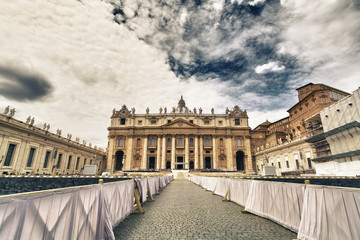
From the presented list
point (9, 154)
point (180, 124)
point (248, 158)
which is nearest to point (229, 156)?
point (248, 158)

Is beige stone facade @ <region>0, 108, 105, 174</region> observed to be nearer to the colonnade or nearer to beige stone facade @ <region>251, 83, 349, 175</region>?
the colonnade

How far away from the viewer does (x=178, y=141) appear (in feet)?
183

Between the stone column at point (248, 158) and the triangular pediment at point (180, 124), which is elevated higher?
the triangular pediment at point (180, 124)

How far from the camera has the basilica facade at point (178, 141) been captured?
175 feet

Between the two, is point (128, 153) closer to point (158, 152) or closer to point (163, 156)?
point (158, 152)

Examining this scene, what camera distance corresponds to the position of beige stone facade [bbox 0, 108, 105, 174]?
74.3 ft

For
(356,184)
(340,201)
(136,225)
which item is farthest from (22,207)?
(356,184)

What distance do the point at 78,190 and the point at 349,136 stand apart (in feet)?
105

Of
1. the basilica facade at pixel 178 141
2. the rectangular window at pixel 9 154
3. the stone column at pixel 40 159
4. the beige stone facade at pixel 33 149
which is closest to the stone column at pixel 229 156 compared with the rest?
the basilica facade at pixel 178 141

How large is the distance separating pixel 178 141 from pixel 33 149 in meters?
36.2

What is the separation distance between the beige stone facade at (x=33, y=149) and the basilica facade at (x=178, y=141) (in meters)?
16.5

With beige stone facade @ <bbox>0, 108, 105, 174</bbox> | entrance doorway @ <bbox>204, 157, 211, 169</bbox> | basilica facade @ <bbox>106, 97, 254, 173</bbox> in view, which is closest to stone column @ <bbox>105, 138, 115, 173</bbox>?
basilica facade @ <bbox>106, 97, 254, 173</bbox>

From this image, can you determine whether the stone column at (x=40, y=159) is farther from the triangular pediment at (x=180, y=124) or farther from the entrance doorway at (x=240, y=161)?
the entrance doorway at (x=240, y=161)

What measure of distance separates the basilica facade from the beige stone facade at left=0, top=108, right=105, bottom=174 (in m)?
16.5
